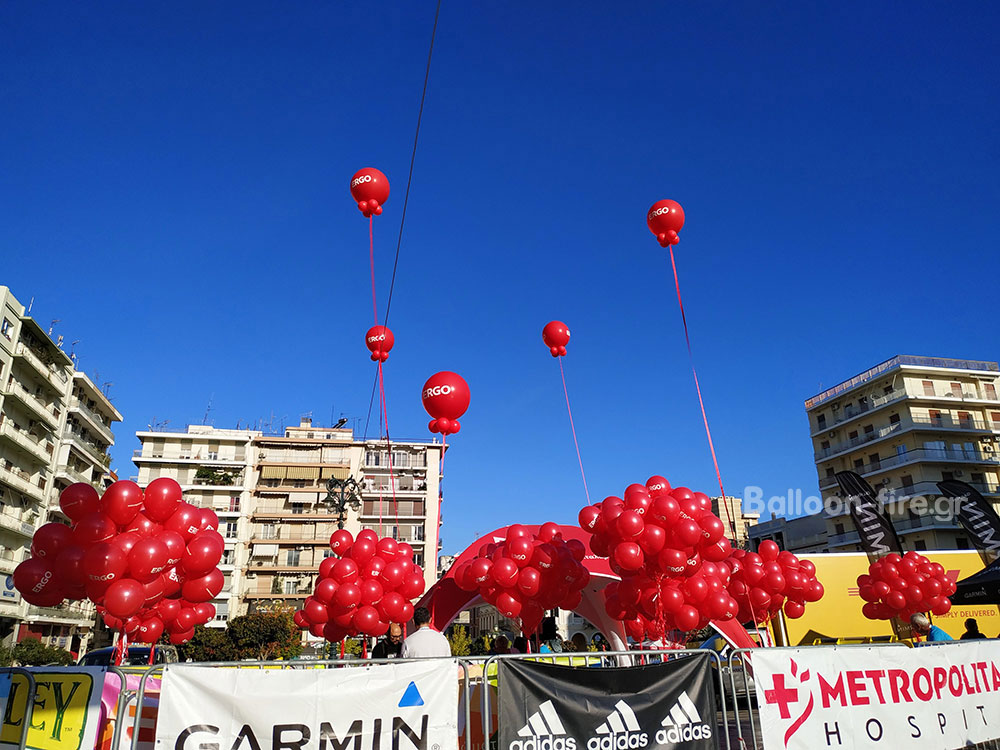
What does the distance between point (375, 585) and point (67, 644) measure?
4666 cm

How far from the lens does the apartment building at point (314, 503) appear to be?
5941cm

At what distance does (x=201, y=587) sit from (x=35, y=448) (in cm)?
4035

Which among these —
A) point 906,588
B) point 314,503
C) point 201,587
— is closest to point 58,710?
point 201,587

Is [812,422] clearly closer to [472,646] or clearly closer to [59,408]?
[472,646]

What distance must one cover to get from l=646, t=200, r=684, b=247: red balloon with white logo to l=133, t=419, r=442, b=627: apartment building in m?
49.2

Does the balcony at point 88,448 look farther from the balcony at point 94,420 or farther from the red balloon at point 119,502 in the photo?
the red balloon at point 119,502

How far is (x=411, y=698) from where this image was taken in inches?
191

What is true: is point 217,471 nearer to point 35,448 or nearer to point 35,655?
point 35,448

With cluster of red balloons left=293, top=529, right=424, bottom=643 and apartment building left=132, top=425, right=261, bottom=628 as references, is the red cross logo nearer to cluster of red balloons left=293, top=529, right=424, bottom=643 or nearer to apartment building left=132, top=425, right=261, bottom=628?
cluster of red balloons left=293, top=529, right=424, bottom=643

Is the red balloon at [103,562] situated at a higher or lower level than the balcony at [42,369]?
lower

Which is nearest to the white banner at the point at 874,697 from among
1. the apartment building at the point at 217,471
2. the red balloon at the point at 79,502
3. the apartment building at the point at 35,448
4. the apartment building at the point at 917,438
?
the red balloon at the point at 79,502

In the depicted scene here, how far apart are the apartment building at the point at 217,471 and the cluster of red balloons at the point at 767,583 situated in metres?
53.9

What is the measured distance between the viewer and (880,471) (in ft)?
160

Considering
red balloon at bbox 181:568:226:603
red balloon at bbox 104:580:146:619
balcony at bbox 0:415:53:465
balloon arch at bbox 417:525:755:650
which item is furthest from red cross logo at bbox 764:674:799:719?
balcony at bbox 0:415:53:465
